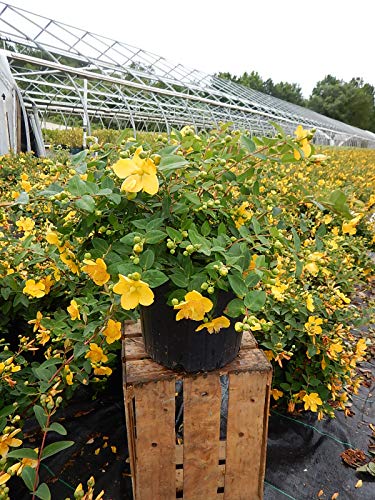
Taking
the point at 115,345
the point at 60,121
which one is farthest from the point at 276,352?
the point at 60,121

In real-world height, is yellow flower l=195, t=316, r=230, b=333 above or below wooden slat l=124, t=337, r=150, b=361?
above

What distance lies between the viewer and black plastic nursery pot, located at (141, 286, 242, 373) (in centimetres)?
91

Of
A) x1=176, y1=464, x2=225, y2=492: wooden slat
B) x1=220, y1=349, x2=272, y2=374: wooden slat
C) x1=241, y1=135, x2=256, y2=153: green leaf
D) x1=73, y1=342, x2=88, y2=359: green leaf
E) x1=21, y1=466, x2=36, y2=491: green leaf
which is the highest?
x1=241, y1=135, x2=256, y2=153: green leaf

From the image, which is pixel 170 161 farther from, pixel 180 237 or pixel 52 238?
pixel 52 238

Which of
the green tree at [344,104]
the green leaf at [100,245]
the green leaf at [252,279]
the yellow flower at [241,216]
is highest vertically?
the green tree at [344,104]

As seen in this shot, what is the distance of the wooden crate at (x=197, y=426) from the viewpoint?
986mm

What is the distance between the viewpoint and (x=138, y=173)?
2.31 feet

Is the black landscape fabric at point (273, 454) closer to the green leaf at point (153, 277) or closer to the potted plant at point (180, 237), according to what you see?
the potted plant at point (180, 237)

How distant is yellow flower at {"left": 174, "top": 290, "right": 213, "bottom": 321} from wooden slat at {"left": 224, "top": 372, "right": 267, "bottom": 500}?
33 cm

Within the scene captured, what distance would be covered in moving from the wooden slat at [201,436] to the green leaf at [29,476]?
400mm

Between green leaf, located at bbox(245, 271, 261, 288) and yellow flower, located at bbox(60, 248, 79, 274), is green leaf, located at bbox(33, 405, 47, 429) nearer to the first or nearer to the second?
yellow flower, located at bbox(60, 248, 79, 274)

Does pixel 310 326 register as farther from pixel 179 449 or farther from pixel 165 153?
pixel 165 153

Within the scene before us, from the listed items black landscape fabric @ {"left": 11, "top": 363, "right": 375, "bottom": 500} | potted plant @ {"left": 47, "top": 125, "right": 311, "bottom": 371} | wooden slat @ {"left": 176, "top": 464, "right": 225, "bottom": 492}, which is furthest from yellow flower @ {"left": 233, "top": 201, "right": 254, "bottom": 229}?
black landscape fabric @ {"left": 11, "top": 363, "right": 375, "bottom": 500}

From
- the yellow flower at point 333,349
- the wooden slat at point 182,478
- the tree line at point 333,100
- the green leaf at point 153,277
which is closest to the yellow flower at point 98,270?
the green leaf at point 153,277
